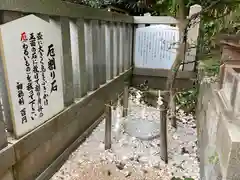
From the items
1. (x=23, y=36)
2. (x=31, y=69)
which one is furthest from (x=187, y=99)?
(x=23, y=36)

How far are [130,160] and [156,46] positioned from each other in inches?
102

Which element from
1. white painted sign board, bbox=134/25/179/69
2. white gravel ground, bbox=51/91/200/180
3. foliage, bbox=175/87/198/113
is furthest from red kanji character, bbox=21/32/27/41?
white painted sign board, bbox=134/25/179/69

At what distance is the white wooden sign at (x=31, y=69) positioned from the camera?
134cm

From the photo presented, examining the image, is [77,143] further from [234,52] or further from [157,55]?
[157,55]

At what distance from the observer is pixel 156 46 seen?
4.10m

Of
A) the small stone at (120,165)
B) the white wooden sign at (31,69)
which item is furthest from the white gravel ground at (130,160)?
the white wooden sign at (31,69)

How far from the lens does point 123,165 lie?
199 centimetres

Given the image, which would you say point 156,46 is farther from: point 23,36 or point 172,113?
point 23,36

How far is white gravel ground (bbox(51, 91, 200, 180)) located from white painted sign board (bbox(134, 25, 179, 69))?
186 cm

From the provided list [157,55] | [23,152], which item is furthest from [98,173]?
[157,55]

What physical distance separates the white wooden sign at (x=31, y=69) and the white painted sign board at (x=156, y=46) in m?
2.56

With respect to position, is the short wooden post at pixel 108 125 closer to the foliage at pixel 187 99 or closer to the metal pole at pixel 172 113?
the metal pole at pixel 172 113

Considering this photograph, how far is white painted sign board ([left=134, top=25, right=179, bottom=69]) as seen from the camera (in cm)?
399

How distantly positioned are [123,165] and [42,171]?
0.70m
